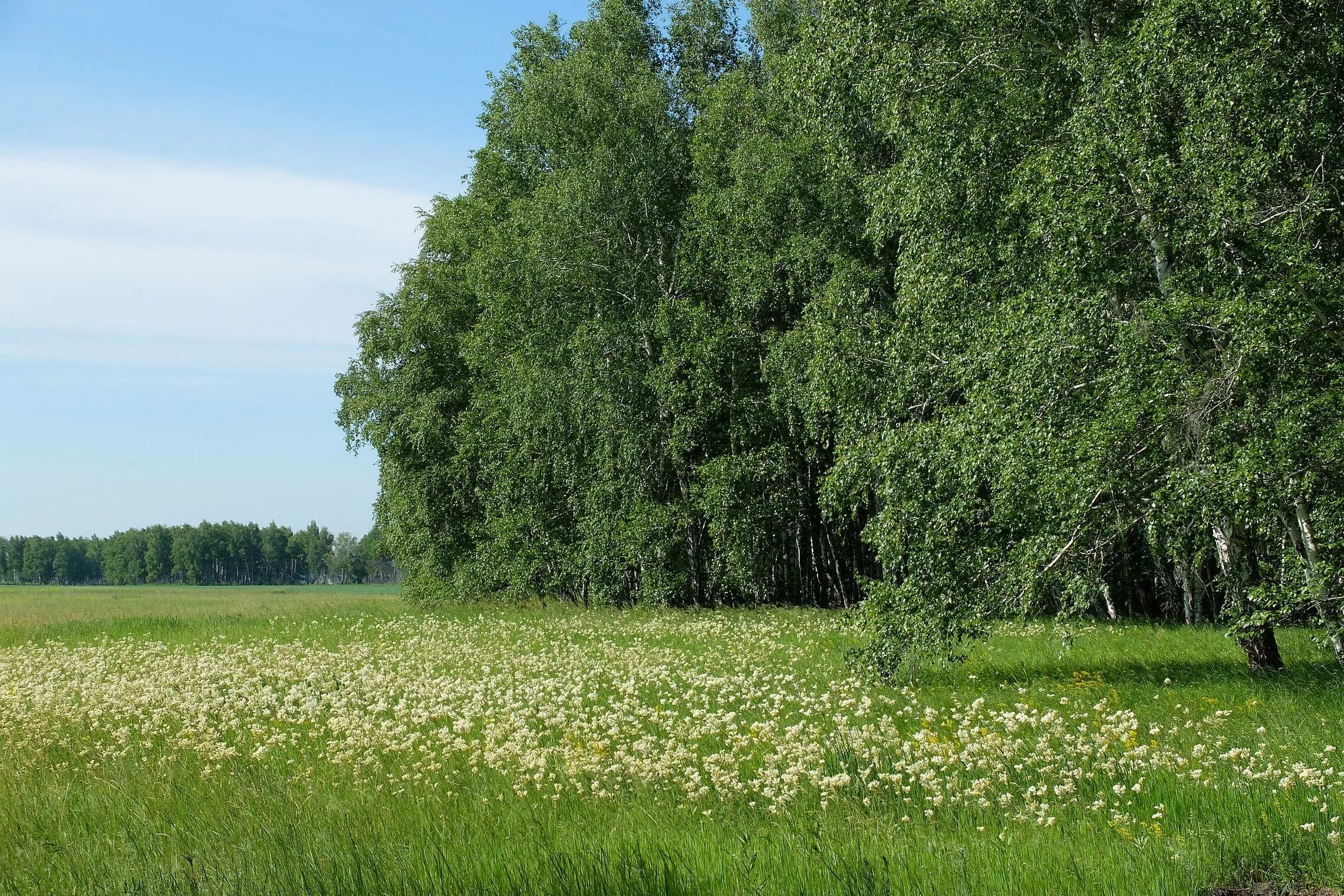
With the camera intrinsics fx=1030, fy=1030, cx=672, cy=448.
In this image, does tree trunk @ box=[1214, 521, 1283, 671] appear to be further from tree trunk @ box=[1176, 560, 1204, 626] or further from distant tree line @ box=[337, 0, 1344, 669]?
tree trunk @ box=[1176, 560, 1204, 626]

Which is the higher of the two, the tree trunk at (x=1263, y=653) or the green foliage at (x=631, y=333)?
the green foliage at (x=631, y=333)

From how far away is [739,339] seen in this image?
960 inches

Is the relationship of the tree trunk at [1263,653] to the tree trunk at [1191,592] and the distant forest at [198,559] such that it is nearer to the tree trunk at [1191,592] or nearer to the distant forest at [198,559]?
the tree trunk at [1191,592]

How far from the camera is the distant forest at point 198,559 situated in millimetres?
178375

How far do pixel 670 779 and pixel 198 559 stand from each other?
188 m

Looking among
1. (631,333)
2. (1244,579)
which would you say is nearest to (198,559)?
(631,333)

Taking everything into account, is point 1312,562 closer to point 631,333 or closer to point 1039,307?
point 1039,307

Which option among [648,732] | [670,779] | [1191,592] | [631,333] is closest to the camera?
[670,779]

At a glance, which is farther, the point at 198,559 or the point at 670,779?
the point at 198,559

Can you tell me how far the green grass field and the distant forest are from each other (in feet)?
534

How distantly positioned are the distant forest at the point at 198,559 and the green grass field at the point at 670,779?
162756mm

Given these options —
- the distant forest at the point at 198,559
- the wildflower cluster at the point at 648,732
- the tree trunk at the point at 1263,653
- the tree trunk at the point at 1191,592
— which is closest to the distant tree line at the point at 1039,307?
the tree trunk at the point at 1263,653

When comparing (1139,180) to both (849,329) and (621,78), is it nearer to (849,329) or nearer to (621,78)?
(849,329)

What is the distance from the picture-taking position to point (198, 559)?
6969 inches
